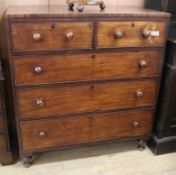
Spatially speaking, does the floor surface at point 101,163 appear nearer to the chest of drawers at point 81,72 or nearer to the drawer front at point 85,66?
the chest of drawers at point 81,72

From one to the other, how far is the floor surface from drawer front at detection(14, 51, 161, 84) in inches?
25.2

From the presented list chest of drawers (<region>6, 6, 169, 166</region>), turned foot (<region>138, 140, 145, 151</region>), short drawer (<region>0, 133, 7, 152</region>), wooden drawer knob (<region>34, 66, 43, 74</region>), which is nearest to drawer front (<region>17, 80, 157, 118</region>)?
chest of drawers (<region>6, 6, 169, 166</region>)

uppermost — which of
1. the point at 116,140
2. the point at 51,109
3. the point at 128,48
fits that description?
the point at 128,48

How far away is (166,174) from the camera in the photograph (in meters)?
1.75

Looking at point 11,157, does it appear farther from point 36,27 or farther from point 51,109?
point 36,27

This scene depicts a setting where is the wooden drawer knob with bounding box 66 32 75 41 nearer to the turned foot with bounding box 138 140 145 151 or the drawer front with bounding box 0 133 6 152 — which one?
the drawer front with bounding box 0 133 6 152

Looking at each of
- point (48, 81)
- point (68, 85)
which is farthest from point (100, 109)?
point (48, 81)

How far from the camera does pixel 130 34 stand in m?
1.52

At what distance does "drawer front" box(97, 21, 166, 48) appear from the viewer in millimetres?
1473

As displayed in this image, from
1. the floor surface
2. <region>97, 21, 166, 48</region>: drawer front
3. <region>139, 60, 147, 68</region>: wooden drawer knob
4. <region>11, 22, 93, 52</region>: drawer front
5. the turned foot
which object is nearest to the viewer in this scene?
<region>11, 22, 93, 52</region>: drawer front

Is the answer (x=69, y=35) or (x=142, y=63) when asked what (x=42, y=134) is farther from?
(x=142, y=63)

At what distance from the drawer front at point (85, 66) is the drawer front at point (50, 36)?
6cm

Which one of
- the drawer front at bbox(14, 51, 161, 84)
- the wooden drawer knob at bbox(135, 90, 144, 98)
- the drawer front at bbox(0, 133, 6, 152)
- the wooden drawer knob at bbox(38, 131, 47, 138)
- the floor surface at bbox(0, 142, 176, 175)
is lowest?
the floor surface at bbox(0, 142, 176, 175)

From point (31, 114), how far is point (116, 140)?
2.10 feet
